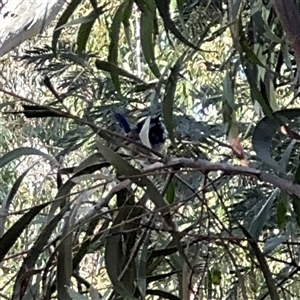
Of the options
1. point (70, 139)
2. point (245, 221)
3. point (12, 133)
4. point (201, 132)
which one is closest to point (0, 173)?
point (12, 133)

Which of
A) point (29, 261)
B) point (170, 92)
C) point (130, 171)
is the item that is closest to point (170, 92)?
point (170, 92)

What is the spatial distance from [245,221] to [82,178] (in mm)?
740

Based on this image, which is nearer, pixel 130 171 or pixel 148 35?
pixel 130 171

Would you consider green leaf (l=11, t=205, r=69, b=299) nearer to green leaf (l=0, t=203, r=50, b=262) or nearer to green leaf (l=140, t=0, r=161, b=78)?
green leaf (l=0, t=203, r=50, b=262)

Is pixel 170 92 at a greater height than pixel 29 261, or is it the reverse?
pixel 170 92

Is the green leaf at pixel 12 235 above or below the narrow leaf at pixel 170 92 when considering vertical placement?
below

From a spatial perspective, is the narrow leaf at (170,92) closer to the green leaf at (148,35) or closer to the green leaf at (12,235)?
the green leaf at (148,35)

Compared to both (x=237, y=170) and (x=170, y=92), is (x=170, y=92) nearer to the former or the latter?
(x=170, y=92)

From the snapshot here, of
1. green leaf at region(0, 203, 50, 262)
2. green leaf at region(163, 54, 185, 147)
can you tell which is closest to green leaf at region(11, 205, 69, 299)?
green leaf at region(0, 203, 50, 262)

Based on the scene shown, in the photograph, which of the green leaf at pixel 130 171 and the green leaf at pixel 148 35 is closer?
the green leaf at pixel 130 171

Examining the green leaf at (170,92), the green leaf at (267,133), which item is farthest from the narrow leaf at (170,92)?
the green leaf at (267,133)

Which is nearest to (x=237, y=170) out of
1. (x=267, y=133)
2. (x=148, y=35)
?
(x=267, y=133)

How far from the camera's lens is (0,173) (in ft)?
7.84

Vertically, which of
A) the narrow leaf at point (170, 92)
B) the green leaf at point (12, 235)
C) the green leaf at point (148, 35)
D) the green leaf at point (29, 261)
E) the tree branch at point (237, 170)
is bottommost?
the green leaf at point (29, 261)
